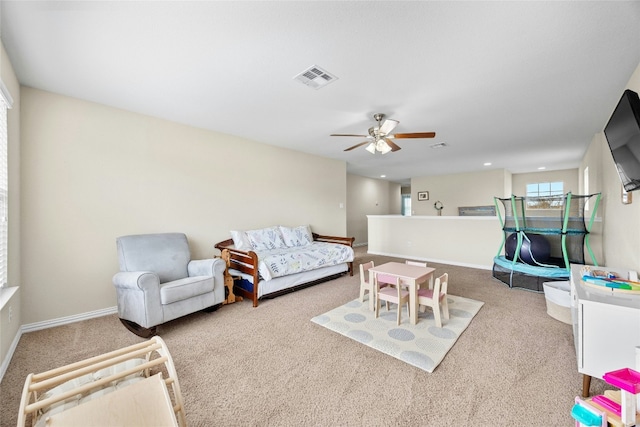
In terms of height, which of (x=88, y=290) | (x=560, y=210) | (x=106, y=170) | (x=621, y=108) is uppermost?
(x=621, y=108)

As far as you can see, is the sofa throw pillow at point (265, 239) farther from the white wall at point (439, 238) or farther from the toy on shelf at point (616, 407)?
the toy on shelf at point (616, 407)

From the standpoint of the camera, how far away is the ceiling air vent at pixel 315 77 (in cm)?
223

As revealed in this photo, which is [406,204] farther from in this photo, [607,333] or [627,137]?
[607,333]

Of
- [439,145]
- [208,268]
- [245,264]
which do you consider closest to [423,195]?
[439,145]

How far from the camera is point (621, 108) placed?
1.70 metres

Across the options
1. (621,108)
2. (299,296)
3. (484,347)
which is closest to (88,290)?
(299,296)

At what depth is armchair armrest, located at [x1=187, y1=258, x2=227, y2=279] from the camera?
286cm

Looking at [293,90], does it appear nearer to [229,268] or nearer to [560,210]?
[229,268]

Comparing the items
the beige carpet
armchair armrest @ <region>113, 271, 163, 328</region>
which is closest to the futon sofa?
the beige carpet

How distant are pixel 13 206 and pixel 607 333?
14.1 ft

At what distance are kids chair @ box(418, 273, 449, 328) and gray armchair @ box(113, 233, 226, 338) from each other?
2145 millimetres

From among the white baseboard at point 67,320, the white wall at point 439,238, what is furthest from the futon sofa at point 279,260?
the white wall at point 439,238

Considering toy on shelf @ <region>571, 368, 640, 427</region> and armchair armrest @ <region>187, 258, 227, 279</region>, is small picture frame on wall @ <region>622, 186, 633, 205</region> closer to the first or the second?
toy on shelf @ <region>571, 368, 640, 427</region>

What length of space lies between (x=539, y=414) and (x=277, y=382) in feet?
4.98
